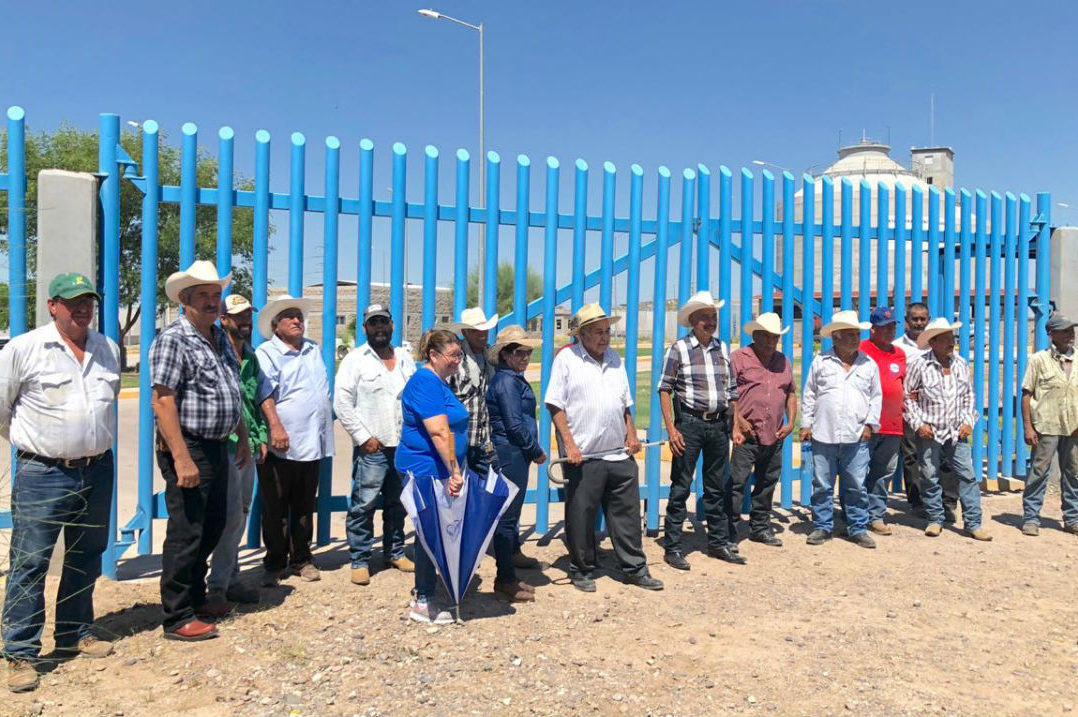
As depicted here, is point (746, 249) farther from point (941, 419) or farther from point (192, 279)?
point (192, 279)

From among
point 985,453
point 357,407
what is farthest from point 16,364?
point 985,453

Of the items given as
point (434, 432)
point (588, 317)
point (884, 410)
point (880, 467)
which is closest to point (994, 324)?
point (884, 410)

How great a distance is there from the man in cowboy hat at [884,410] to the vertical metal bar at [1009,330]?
6.40ft

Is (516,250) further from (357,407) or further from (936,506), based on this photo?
(936,506)

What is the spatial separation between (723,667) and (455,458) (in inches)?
61.3

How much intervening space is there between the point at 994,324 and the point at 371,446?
18.0 feet

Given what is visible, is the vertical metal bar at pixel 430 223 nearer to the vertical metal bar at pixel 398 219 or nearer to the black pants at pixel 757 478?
the vertical metal bar at pixel 398 219

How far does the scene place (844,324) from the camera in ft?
18.6

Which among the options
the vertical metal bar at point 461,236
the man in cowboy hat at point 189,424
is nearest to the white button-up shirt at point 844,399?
the vertical metal bar at point 461,236

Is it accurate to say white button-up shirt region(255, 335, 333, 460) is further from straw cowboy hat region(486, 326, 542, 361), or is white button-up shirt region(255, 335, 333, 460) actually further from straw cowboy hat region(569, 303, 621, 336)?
straw cowboy hat region(569, 303, 621, 336)

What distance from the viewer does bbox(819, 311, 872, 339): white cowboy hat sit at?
18.5ft

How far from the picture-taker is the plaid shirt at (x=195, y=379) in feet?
12.3

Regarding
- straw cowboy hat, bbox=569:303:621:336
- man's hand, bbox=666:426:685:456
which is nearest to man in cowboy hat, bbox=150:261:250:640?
straw cowboy hat, bbox=569:303:621:336

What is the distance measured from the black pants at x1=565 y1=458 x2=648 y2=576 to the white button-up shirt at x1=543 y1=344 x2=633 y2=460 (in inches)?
3.7
